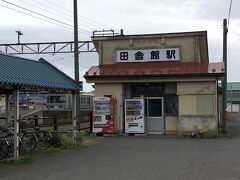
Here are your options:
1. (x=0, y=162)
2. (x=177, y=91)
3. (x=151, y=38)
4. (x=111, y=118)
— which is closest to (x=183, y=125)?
(x=177, y=91)

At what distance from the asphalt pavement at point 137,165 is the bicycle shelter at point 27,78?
6.44ft

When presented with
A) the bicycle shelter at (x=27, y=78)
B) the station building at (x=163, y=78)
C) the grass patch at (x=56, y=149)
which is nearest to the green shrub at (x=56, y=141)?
the grass patch at (x=56, y=149)

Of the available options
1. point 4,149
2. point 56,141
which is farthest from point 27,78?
point 56,141

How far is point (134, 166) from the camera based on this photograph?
1341 centimetres

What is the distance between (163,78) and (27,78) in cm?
1196

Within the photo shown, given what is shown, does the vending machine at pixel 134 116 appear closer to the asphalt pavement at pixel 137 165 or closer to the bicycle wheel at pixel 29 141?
the asphalt pavement at pixel 137 165

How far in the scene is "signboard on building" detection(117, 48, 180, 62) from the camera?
27564 mm

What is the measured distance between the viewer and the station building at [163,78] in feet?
83.9

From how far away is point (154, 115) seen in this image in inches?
1065

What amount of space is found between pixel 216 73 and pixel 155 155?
9914mm

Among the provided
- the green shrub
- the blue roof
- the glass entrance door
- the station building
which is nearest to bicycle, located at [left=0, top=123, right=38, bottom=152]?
the green shrub

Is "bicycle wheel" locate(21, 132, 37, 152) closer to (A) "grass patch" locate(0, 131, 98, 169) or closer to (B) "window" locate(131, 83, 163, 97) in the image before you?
(A) "grass patch" locate(0, 131, 98, 169)

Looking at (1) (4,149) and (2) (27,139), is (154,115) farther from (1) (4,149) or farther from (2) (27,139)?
(1) (4,149)

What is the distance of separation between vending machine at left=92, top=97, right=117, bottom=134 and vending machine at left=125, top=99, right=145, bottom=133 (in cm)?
74
